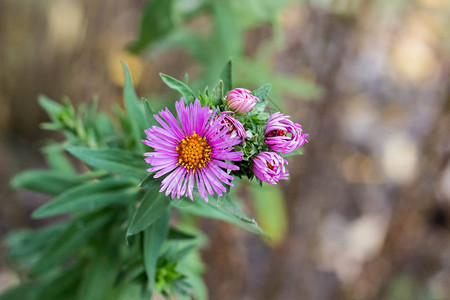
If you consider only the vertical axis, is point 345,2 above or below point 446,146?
above

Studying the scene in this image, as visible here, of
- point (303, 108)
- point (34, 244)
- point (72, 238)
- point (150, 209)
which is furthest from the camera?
point (303, 108)

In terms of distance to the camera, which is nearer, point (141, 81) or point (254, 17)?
point (254, 17)

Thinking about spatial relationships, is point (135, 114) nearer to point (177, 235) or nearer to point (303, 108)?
point (177, 235)

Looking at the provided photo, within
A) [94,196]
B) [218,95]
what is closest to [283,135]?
[218,95]

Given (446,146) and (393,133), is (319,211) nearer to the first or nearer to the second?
(446,146)

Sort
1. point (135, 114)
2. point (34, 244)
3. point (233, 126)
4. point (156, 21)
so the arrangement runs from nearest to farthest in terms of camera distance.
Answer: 1. point (233, 126)
2. point (135, 114)
3. point (34, 244)
4. point (156, 21)

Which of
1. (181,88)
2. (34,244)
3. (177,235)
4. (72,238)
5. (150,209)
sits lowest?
(34,244)

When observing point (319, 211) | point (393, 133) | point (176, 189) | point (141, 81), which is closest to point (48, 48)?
Answer: point (141, 81)

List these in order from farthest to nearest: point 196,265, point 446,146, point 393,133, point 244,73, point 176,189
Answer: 1. point 393,133
2. point 446,146
3. point 244,73
4. point 196,265
5. point 176,189
